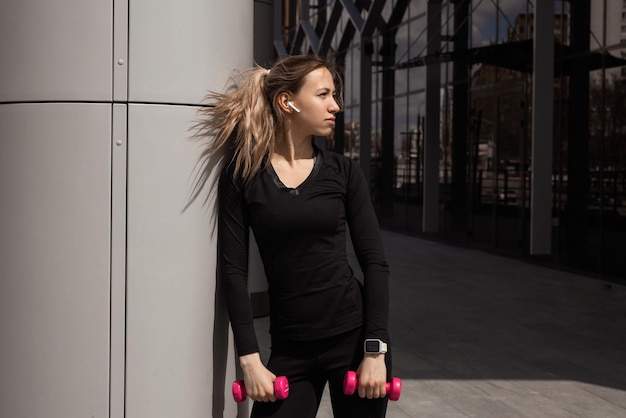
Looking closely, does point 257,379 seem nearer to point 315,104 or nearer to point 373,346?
point 373,346

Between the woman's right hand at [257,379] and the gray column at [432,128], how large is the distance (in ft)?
55.9

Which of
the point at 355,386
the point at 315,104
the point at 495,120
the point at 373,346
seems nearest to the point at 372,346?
the point at 373,346

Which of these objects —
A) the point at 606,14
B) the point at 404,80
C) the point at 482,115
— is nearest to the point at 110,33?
the point at 606,14

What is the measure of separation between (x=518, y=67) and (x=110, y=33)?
14.7 metres

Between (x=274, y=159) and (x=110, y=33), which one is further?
(x=274, y=159)

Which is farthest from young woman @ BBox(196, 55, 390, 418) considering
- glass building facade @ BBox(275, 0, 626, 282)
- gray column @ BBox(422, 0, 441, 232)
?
gray column @ BBox(422, 0, 441, 232)

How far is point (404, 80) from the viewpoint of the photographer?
22562 mm

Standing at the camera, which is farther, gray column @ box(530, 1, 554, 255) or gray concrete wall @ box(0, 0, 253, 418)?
gray column @ box(530, 1, 554, 255)

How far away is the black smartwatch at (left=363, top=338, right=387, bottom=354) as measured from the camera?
2699 millimetres

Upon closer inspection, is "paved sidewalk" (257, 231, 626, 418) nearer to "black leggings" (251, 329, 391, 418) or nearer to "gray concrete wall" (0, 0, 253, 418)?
"black leggings" (251, 329, 391, 418)

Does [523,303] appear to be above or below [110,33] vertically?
below

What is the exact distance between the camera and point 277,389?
2674 mm

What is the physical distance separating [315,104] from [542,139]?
11.7 m

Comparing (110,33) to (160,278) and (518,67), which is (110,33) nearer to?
(160,278)
